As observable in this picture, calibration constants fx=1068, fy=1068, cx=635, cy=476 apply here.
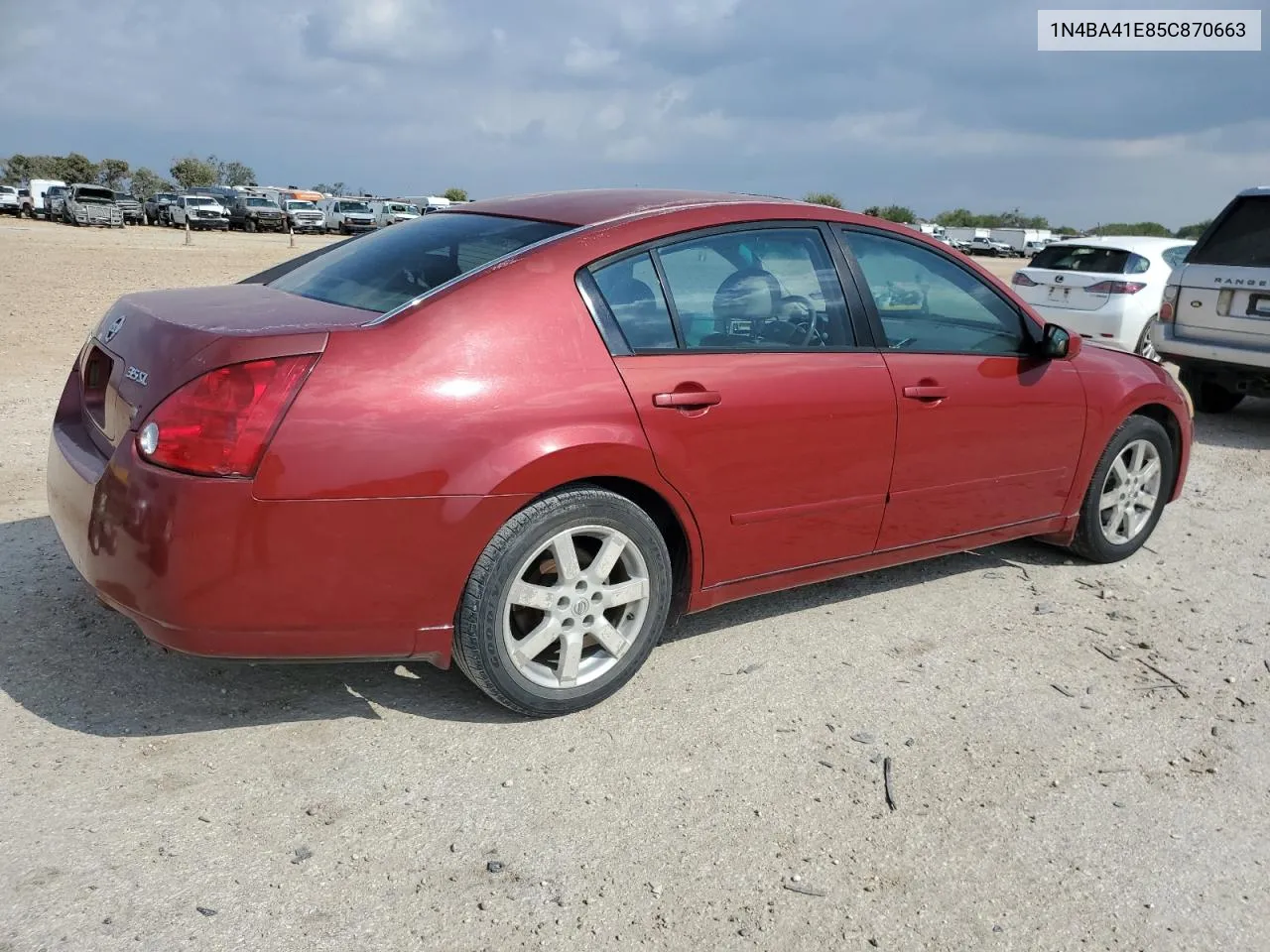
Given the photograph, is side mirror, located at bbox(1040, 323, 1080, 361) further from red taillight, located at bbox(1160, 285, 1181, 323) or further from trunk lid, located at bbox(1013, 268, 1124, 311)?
trunk lid, located at bbox(1013, 268, 1124, 311)

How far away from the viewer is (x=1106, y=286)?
11016 millimetres

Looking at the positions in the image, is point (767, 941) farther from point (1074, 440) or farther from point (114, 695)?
point (1074, 440)

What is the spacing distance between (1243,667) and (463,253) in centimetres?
330

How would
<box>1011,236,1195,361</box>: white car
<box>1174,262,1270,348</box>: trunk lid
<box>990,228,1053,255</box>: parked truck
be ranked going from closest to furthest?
<box>1174,262,1270,348</box>: trunk lid < <box>1011,236,1195,361</box>: white car < <box>990,228,1053,255</box>: parked truck

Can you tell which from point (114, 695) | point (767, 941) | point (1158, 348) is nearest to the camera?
point (767, 941)

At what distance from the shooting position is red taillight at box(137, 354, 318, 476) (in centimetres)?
280

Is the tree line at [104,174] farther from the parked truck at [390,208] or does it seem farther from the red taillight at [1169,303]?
the red taillight at [1169,303]

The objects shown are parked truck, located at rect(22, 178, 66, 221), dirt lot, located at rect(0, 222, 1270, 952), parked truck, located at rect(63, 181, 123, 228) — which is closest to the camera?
dirt lot, located at rect(0, 222, 1270, 952)

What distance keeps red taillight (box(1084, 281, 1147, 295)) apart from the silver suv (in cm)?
193

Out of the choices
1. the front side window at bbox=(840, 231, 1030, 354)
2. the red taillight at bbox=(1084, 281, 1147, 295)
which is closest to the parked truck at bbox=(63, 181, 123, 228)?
the red taillight at bbox=(1084, 281, 1147, 295)

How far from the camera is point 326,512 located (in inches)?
113

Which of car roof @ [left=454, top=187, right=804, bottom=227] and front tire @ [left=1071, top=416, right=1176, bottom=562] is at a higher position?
car roof @ [left=454, top=187, right=804, bottom=227]

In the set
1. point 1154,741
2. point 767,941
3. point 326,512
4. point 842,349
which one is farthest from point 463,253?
point 1154,741

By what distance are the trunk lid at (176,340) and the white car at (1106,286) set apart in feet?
29.1
